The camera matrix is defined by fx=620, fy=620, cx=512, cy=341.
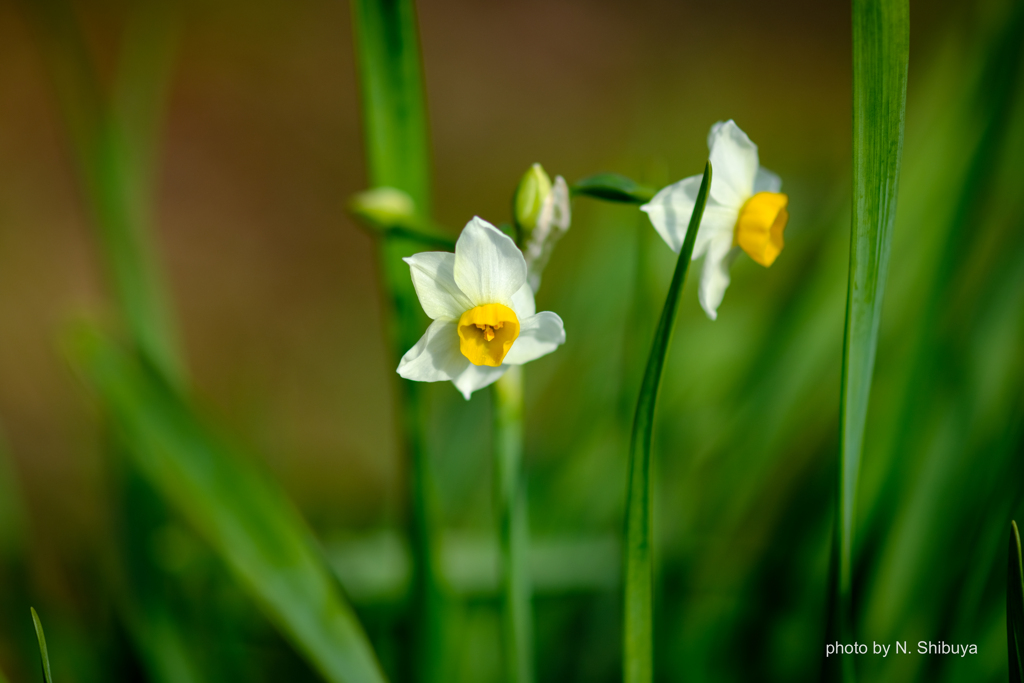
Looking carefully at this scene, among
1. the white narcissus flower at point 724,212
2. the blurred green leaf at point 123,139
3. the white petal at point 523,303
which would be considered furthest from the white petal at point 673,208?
the blurred green leaf at point 123,139

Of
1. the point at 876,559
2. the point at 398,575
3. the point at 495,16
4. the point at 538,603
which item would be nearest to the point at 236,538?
the point at 398,575

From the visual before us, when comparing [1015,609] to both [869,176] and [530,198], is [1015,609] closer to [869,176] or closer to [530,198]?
[869,176]

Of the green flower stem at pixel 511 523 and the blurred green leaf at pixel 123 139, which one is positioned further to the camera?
the blurred green leaf at pixel 123 139

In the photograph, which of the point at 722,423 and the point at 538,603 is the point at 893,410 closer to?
the point at 722,423

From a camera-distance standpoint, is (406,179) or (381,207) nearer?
(381,207)

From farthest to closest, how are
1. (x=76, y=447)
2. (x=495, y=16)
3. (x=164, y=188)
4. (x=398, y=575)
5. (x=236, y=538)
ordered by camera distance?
(x=495, y=16)
(x=164, y=188)
(x=76, y=447)
(x=398, y=575)
(x=236, y=538)

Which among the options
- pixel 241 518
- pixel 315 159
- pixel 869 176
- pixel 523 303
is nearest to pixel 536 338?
pixel 523 303

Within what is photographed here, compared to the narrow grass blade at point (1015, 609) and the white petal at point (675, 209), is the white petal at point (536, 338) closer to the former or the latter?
the white petal at point (675, 209)
